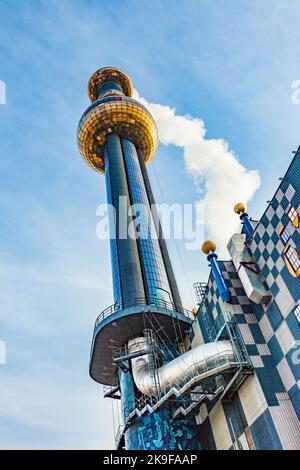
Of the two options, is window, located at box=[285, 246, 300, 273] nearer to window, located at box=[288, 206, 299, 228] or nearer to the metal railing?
window, located at box=[288, 206, 299, 228]

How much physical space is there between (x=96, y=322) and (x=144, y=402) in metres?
9.08

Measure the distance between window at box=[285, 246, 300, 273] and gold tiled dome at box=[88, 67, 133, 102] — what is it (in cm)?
6566

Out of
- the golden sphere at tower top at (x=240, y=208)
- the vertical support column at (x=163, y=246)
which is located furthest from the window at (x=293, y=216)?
the vertical support column at (x=163, y=246)

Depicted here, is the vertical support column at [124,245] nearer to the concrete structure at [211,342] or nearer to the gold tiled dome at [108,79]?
the concrete structure at [211,342]

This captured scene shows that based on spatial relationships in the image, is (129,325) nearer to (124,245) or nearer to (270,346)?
(124,245)

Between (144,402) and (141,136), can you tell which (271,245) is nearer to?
(144,402)

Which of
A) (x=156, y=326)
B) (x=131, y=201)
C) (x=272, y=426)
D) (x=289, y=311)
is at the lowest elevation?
(x=272, y=426)

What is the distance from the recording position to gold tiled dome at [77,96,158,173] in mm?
63688

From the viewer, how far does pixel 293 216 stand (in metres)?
24.2

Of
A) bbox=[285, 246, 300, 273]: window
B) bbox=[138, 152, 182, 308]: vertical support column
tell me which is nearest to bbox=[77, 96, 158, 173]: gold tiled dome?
bbox=[138, 152, 182, 308]: vertical support column

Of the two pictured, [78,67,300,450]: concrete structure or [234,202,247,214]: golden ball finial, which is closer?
[78,67,300,450]: concrete structure

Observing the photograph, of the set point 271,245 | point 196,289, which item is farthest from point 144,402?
point 271,245

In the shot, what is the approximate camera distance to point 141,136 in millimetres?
65438

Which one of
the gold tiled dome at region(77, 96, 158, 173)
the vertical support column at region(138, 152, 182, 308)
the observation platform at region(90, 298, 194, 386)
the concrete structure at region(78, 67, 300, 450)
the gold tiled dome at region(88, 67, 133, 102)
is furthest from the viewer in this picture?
the gold tiled dome at region(88, 67, 133, 102)
